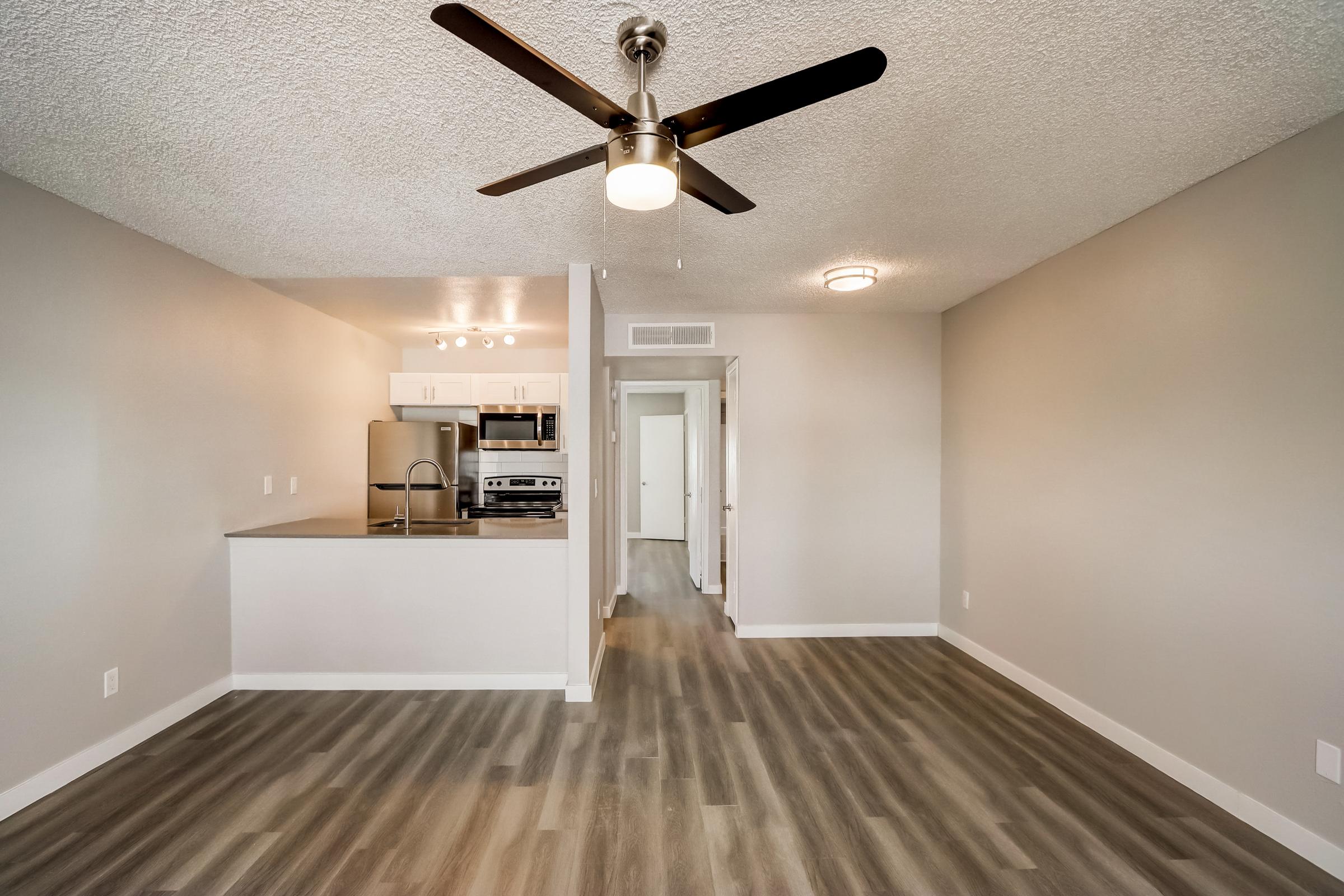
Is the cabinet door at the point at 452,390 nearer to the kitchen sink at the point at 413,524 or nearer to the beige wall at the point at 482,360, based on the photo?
the beige wall at the point at 482,360

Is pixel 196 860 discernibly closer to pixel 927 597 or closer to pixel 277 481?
pixel 277 481

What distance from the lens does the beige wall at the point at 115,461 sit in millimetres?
2271

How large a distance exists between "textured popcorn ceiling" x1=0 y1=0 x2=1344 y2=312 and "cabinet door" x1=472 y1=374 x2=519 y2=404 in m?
2.45

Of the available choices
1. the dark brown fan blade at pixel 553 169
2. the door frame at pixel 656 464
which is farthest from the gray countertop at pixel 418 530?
the door frame at pixel 656 464

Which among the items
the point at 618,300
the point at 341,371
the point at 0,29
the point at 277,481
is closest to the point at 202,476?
the point at 277,481

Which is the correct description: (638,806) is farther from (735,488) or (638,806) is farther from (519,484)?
(519,484)

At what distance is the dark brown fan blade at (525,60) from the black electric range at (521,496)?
4502 mm

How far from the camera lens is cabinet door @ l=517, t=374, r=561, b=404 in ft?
18.0

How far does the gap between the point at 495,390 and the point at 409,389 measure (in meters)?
0.80

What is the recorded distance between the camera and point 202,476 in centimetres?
317

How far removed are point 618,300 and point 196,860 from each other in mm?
3378

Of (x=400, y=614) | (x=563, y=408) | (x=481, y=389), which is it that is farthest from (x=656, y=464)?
(x=400, y=614)

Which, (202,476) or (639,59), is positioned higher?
(639,59)

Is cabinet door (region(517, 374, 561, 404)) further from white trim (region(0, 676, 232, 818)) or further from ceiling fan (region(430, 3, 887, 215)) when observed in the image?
ceiling fan (region(430, 3, 887, 215))
